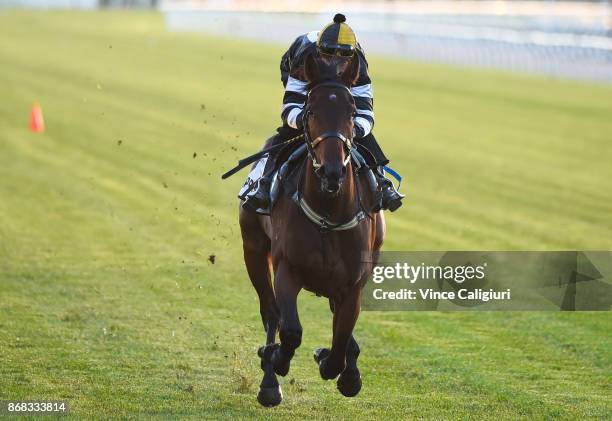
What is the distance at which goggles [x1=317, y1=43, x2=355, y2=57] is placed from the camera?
7969 millimetres

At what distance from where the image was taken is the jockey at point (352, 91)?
7.98 meters

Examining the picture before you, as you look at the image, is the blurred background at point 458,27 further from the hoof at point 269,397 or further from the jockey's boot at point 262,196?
the hoof at point 269,397

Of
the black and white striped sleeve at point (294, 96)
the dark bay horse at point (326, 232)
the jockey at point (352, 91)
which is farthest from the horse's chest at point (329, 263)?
the black and white striped sleeve at point (294, 96)

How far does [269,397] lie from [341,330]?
2.68ft

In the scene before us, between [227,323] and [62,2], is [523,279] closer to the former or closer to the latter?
[227,323]

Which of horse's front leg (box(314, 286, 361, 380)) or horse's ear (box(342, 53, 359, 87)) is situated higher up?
horse's ear (box(342, 53, 359, 87))

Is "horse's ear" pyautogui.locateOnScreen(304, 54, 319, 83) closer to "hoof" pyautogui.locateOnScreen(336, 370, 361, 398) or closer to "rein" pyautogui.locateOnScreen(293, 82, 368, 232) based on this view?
"rein" pyautogui.locateOnScreen(293, 82, 368, 232)

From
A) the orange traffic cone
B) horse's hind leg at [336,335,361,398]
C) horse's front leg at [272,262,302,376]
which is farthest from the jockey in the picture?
the orange traffic cone

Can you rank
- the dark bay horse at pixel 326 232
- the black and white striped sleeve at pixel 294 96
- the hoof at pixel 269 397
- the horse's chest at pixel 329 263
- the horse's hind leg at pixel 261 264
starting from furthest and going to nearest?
the horse's hind leg at pixel 261 264
the hoof at pixel 269 397
the black and white striped sleeve at pixel 294 96
the horse's chest at pixel 329 263
the dark bay horse at pixel 326 232

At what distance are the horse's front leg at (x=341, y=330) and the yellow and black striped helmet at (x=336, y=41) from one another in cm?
156

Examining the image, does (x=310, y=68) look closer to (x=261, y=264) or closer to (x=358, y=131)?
(x=358, y=131)

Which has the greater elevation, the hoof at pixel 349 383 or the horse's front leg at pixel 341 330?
the horse's front leg at pixel 341 330

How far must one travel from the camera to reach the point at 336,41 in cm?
796

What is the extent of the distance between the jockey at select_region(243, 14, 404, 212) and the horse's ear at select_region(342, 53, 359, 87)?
0.09ft
